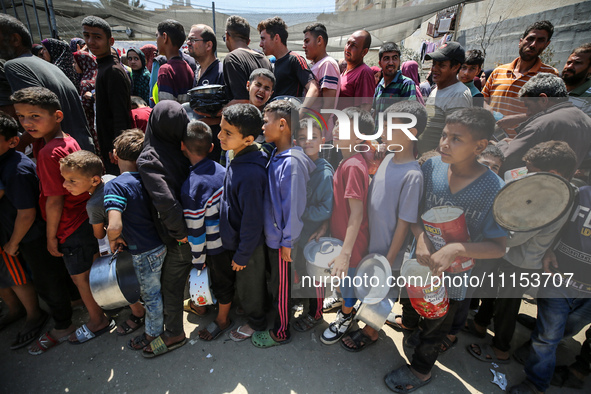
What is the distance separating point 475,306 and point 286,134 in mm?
2442

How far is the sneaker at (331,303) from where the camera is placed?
2.78 meters

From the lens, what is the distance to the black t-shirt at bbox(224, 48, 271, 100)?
2.92 metres

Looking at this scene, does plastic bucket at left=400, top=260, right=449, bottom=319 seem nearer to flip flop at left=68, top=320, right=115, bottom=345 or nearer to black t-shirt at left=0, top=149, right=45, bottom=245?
flip flop at left=68, top=320, right=115, bottom=345

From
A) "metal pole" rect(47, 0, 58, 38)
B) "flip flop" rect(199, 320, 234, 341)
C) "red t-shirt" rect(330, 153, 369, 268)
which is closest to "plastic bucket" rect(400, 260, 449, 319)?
"red t-shirt" rect(330, 153, 369, 268)

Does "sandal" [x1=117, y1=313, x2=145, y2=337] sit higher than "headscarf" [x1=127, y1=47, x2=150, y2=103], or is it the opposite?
"headscarf" [x1=127, y1=47, x2=150, y2=103]

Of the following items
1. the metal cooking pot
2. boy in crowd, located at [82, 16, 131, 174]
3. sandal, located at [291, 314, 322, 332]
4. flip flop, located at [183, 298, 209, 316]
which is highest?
boy in crowd, located at [82, 16, 131, 174]

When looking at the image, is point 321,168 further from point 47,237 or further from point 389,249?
point 47,237

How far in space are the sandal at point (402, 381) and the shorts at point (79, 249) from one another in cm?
248

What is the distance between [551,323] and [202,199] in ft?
8.39

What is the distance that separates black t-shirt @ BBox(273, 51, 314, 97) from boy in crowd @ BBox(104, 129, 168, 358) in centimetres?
154

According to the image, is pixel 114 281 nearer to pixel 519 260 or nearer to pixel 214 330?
pixel 214 330

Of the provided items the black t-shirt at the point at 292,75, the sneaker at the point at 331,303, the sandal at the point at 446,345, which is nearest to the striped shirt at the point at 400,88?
the black t-shirt at the point at 292,75

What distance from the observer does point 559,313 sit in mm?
1975

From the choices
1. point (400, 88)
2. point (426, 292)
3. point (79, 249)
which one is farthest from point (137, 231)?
point (400, 88)
